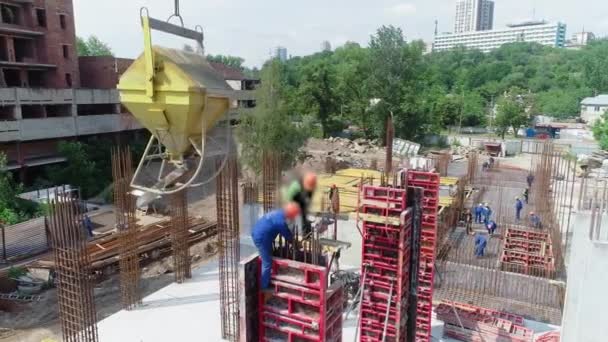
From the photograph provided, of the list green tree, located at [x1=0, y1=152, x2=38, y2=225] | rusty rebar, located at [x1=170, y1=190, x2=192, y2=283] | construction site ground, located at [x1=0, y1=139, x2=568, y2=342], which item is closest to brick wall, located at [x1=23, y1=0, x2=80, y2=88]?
green tree, located at [x1=0, y1=152, x2=38, y2=225]

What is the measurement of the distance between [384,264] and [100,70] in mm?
23164

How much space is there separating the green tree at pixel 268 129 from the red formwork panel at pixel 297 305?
532 inches

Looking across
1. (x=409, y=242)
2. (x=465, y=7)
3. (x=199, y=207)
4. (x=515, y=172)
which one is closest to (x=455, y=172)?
(x=515, y=172)

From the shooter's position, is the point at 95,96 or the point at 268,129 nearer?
the point at 268,129

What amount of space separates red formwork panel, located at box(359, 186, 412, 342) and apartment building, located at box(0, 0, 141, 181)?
17309 millimetres

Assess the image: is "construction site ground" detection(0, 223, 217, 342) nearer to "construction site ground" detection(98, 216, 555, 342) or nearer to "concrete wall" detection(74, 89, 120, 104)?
"construction site ground" detection(98, 216, 555, 342)

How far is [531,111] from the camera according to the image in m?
40.2

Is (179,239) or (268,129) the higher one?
(268,129)

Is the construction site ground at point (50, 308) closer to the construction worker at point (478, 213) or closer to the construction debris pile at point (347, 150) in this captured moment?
the construction worker at point (478, 213)

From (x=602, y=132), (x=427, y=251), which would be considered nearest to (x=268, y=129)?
(x=427, y=251)

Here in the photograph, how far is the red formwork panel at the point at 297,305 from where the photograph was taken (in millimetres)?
4035

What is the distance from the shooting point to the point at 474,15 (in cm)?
14150

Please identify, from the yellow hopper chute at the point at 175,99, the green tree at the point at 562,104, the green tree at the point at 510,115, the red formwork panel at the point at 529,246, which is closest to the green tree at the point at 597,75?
the green tree at the point at 562,104

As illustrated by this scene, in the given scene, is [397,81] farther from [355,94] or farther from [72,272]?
[72,272]
